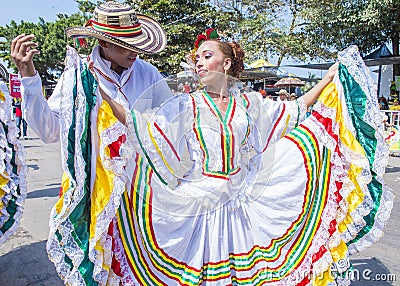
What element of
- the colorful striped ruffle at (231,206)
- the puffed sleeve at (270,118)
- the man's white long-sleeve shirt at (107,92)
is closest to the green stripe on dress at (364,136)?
the colorful striped ruffle at (231,206)

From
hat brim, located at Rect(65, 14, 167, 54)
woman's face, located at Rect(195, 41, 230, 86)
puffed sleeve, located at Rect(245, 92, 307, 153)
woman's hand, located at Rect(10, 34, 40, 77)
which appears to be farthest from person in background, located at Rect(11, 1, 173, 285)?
puffed sleeve, located at Rect(245, 92, 307, 153)

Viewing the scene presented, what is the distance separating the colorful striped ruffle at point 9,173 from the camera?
279 centimetres

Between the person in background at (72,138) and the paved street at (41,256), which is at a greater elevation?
the person in background at (72,138)

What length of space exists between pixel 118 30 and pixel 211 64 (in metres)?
0.52

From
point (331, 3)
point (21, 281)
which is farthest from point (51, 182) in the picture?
point (331, 3)

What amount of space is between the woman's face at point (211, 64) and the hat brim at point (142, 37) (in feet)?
0.96

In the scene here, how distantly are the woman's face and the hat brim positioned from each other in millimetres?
292

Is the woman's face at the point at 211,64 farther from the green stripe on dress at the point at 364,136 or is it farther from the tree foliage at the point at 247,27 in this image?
the tree foliage at the point at 247,27

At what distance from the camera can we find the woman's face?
218cm

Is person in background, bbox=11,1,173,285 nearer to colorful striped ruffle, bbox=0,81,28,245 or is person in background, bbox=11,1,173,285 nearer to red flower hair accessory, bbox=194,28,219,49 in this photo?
red flower hair accessory, bbox=194,28,219,49

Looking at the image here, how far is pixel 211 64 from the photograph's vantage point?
2.19 metres

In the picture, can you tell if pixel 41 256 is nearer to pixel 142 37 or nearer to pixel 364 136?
pixel 142 37

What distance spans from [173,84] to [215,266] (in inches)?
36.6

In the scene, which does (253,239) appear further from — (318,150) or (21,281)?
(21,281)
